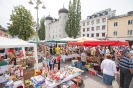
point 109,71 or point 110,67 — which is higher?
point 110,67

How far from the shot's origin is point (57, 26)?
4741 cm

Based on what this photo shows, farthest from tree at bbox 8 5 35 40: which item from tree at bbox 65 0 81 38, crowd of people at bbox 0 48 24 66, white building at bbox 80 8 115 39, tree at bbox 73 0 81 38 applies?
white building at bbox 80 8 115 39

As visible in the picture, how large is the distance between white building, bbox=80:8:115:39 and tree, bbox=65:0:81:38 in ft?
A: 34.5

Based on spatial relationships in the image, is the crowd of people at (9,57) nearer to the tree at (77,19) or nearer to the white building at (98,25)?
the tree at (77,19)

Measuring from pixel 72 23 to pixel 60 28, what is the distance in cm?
1995

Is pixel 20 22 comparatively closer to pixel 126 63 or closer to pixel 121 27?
pixel 126 63

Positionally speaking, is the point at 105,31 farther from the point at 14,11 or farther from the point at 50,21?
the point at 50,21

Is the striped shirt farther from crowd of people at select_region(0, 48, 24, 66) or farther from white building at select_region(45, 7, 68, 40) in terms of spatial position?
white building at select_region(45, 7, 68, 40)

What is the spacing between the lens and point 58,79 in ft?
13.3

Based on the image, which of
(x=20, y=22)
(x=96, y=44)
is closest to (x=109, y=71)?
(x=96, y=44)

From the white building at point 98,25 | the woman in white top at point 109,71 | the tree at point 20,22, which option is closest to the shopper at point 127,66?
the woman in white top at point 109,71

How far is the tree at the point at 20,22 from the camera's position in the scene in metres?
15.0

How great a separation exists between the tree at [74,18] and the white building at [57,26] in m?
16.9

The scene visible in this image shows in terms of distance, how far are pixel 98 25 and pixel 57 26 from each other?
2321 centimetres
